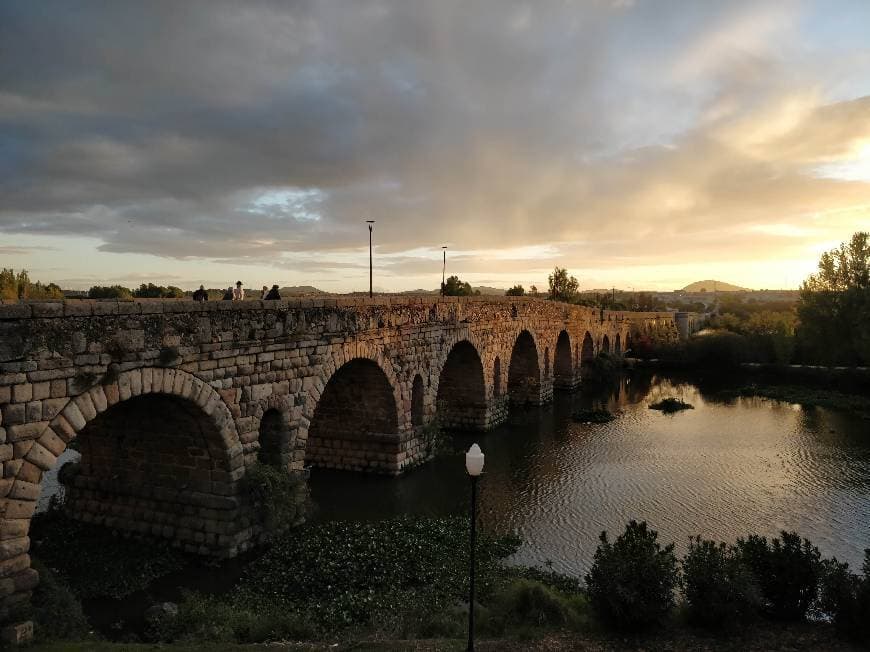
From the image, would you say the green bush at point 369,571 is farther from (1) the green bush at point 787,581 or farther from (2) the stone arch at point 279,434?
(1) the green bush at point 787,581

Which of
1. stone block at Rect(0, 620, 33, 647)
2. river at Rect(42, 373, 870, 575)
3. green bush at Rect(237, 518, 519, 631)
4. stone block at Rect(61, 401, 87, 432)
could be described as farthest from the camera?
river at Rect(42, 373, 870, 575)

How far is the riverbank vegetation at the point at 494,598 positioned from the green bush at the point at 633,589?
0.05 ft

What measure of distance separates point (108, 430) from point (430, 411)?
377 inches

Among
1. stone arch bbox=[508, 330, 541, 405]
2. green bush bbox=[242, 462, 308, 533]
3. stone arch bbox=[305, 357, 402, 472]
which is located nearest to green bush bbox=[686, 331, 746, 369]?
stone arch bbox=[508, 330, 541, 405]

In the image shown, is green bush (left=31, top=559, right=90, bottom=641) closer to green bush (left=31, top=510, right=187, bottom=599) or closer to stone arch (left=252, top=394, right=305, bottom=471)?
green bush (left=31, top=510, right=187, bottom=599)

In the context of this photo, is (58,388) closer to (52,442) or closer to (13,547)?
(52,442)

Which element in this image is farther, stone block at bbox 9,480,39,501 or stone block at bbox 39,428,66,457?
stone block at bbox 39,428,66,457

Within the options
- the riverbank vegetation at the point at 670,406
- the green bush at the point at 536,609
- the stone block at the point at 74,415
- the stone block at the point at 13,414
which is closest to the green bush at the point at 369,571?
the green bush at the point at 536,609

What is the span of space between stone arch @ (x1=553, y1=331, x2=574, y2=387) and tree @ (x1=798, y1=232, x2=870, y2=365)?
18.7 m

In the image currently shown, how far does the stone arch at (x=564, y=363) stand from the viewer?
119ft

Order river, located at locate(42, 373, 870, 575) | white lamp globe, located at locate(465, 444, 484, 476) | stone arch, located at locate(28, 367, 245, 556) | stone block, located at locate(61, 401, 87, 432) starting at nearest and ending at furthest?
white lamp globe, located at locate(465, 444, 484, 476), stone block, located at locate(61, 401, 87, 432), stone arch, located at locate(28, 367, 245, 556), river, located at locate(42, 373, 870, 575)

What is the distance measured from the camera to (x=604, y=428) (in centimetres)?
2609

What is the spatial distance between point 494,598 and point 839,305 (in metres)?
41.1

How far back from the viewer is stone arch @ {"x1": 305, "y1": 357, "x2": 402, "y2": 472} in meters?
16.9
